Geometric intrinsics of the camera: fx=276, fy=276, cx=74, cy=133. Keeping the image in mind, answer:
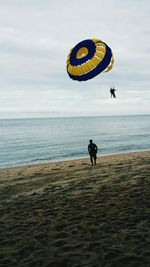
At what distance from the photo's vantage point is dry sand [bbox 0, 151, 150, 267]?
6.06 m

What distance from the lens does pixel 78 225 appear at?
26.3 feet

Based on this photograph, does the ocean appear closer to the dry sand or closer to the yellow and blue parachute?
the yellow and blue parachute

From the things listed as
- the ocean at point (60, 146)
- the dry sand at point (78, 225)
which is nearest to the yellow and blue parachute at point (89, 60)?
the dry sand at point (78, 225)

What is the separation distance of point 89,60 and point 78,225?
34.8 ft

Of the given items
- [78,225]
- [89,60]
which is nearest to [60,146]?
[89,60]

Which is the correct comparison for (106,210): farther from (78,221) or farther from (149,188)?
(149,188)

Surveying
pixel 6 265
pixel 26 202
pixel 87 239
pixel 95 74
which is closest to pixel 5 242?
pixel 6 265

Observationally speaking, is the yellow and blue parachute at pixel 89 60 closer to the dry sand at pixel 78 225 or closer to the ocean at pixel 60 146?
the dry sand at pixel 78 225

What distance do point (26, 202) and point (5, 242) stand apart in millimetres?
4172

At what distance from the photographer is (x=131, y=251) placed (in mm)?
6086

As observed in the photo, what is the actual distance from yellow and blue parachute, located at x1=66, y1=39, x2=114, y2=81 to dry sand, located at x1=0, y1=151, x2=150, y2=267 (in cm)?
637

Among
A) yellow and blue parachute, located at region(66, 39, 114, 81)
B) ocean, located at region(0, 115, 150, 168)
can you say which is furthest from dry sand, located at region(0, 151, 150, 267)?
ocean, located at region(0, 115, 150, 168)

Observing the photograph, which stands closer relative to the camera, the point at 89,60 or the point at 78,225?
the point at 78,225

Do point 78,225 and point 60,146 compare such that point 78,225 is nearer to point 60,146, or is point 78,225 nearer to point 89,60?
point 89,60
